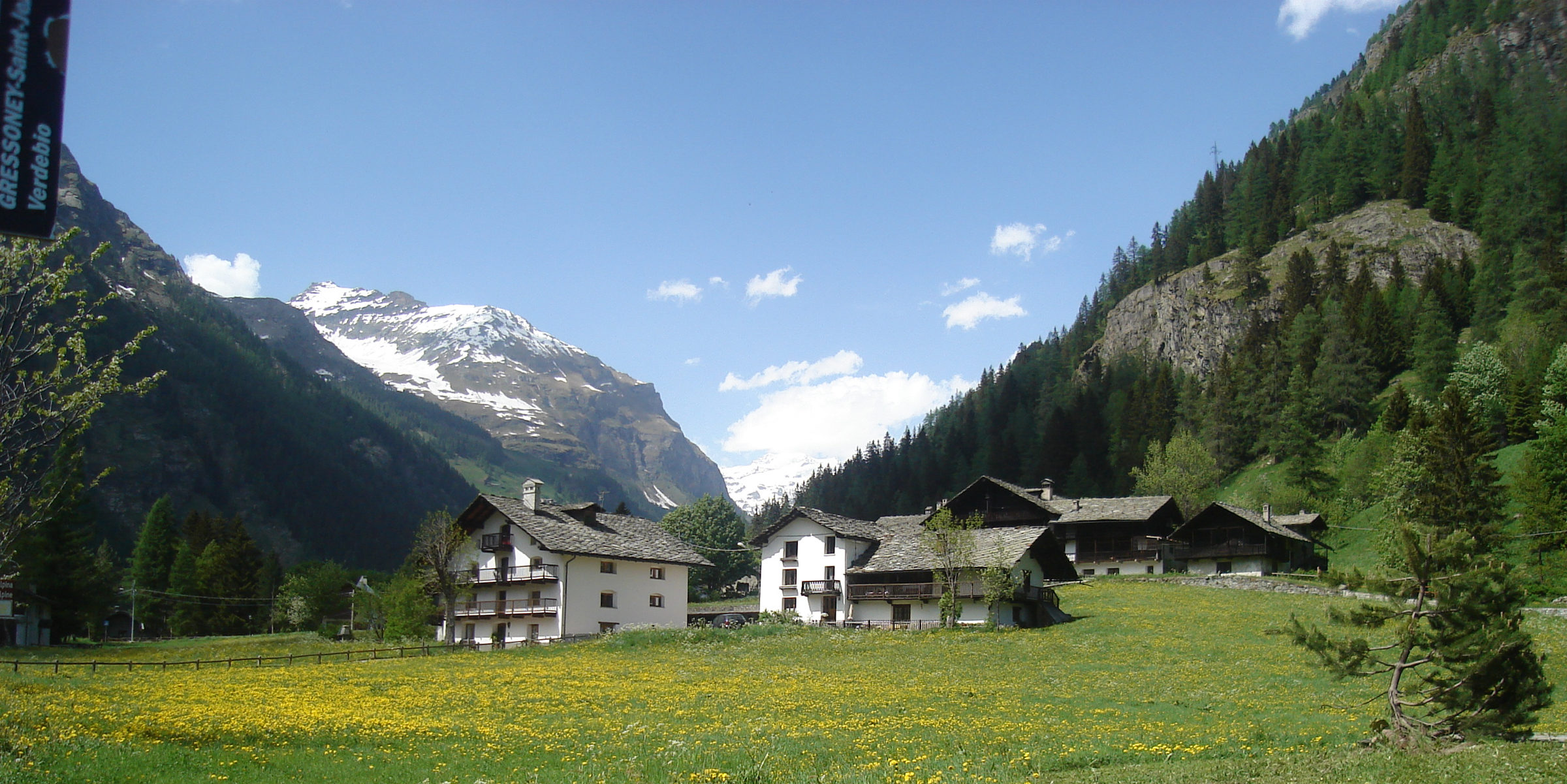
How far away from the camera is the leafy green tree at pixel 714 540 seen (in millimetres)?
126625

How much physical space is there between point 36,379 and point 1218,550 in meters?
82.2

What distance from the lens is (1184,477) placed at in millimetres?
105625

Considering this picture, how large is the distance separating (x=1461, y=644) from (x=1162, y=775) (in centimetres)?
562

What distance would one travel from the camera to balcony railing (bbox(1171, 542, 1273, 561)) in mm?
79456

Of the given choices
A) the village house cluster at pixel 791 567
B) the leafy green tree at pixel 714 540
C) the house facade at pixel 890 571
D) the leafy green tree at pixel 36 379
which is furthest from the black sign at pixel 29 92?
the leafy green tree at pixel 714 540

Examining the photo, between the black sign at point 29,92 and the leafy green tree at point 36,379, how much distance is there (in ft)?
30.9

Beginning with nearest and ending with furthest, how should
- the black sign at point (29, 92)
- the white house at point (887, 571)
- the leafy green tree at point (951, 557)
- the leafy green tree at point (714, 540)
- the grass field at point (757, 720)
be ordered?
the black sign at point (29, 92), the grass field at point (757, 720), the leafy green tree at point (951, 557), the white house at point (887, 571), the leafy green tree at point (714, 540)

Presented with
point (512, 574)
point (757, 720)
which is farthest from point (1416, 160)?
point (757, 720)

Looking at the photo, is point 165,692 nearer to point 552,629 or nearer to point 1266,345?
point 552,629

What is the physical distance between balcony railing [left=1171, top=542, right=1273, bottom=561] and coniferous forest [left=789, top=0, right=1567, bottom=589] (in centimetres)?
1793

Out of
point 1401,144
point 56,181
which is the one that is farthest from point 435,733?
point 1401,144

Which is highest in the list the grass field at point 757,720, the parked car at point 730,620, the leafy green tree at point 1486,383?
the leafy green tree at point 1486,383

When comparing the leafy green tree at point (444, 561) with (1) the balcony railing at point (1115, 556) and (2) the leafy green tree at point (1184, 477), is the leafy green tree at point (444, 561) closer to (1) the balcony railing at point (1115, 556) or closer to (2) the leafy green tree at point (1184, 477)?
(1) the balcony railing at point (1115, 556)

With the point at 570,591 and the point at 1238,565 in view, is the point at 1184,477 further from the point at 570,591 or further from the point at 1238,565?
the point at 570,591
